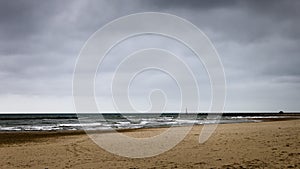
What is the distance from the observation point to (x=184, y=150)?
52.8ft

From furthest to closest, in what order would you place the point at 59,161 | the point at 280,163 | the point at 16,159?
1. the point at 16,159
2. the point at 59,161
3. the point at 280,163

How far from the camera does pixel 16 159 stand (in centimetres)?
1545

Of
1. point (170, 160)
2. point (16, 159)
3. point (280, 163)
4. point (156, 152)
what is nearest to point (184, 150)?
point (156, 152)

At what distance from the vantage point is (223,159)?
1291 centimetres

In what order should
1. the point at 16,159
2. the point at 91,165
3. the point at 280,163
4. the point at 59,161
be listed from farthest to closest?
the point at 16,159 < the point at 59,161 < the point at 91,165 < the point at 280,163

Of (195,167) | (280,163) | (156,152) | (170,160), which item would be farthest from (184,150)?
(280,163)

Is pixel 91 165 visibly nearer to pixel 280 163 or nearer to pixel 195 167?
pixel 195 167

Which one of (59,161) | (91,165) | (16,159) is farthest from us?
(16,159)

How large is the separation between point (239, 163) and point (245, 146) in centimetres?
436

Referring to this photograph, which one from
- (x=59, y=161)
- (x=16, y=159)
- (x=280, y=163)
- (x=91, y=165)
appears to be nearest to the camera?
(x=280, y=163)

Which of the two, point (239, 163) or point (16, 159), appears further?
point (16, 159)

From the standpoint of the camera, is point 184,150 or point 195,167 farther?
point 184,150

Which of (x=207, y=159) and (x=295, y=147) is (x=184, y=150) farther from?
(x=295, y=147)

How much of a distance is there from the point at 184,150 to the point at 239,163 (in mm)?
4521
